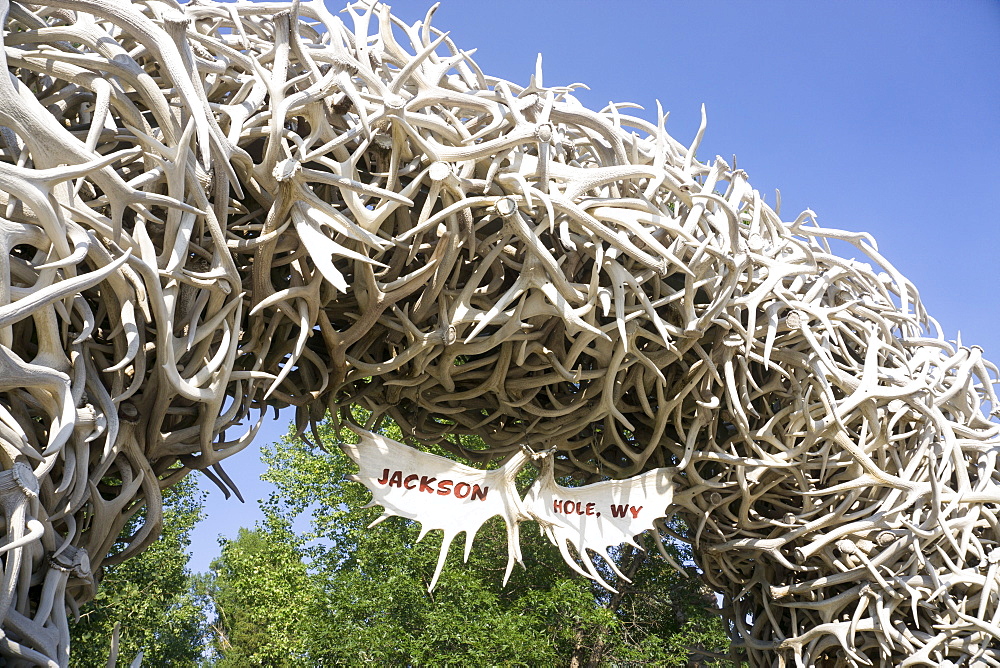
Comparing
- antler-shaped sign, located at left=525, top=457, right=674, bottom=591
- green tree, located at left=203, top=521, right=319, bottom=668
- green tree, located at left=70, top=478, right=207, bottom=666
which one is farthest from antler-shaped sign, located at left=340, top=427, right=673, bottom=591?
green tree, located at left=203, top=521, right=319, bottom=668

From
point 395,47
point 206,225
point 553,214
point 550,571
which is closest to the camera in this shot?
point 206,225

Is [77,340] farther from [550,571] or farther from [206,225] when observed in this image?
[550,571]

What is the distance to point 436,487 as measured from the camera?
3295 millimetres

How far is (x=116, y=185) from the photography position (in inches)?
80.6

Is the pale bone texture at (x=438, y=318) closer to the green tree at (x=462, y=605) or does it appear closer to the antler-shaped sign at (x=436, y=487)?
the antler-shaped sign at (x=436, y=487)

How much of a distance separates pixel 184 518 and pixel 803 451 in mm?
10115

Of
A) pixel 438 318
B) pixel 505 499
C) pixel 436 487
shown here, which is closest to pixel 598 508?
pixel 505 499

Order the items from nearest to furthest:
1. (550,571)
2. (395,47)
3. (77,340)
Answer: (77,340) → (395,47) → (550,571)

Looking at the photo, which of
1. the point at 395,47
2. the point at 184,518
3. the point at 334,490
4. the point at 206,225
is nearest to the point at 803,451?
the point at 395,47

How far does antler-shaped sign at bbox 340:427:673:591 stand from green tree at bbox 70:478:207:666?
22.3ft

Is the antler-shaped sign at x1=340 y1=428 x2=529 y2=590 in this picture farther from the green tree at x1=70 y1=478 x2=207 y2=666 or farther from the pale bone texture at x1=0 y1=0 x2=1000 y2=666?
the green tree at x1=70 y1=478 x2=207 y2=666

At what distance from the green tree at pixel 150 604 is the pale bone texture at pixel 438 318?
23.3 ft

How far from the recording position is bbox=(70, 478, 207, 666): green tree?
9.34 meters

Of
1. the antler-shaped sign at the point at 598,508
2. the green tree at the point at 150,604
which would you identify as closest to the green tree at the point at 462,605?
the green tree at the point at 150,604
